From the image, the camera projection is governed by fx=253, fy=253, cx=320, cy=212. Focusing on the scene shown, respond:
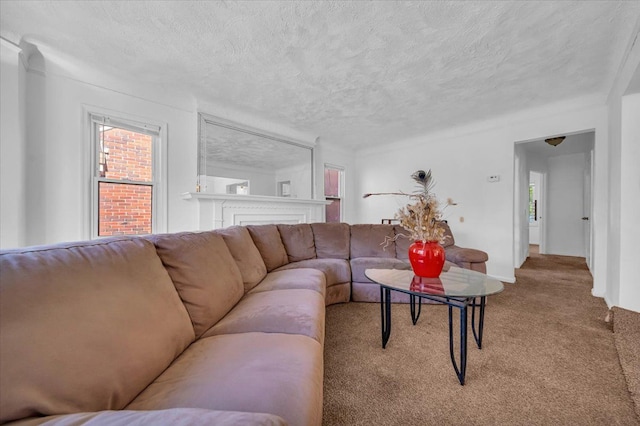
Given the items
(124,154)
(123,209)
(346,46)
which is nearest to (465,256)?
(346,46)

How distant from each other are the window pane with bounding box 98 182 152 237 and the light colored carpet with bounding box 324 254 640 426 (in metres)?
2.47

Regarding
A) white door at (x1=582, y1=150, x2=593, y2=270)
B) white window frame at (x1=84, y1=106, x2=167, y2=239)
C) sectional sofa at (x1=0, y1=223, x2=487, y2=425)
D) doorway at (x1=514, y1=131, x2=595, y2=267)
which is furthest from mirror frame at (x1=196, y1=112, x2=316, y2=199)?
white door at (x1=582, y1=150, x2=593, y2=270)

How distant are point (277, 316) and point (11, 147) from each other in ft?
8.72

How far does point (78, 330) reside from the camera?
2.34 ft

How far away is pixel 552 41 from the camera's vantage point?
2143 millimetres

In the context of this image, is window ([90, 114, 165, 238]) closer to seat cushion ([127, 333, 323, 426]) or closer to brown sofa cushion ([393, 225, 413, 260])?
seat cushion ([127, 333, 323, 426])

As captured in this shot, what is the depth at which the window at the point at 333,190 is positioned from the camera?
538cm

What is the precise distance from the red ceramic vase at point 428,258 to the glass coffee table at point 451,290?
5 cm

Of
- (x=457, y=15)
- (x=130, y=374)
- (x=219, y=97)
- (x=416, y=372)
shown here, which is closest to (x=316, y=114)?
(x=219, y=97)

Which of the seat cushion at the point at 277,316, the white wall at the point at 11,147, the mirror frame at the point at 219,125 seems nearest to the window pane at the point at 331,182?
the mirror frame at the point at 219,125

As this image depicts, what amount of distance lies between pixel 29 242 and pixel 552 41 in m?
4.94

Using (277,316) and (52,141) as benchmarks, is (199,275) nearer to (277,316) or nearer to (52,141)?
(277,316)

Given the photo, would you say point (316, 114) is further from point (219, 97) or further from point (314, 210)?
point (314, 210)

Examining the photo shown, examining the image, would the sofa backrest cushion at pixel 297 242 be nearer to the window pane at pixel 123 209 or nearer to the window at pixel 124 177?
the window at pixel 124 177
